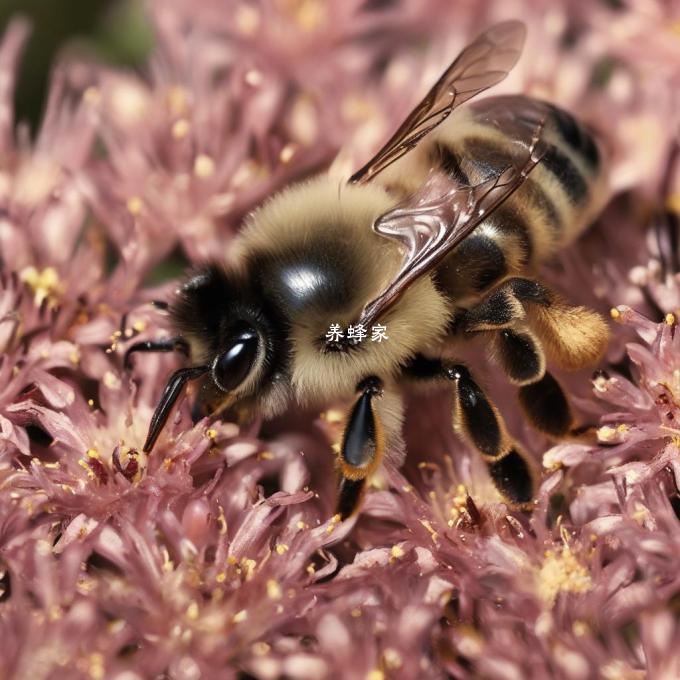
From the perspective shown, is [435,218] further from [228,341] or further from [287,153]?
[287,153]

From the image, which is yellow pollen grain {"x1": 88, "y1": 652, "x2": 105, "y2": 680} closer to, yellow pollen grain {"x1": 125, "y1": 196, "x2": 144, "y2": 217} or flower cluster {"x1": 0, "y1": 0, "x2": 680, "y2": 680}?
flower cluster {"x1": 0, "y1": 0, "x2": 680, "y2": 680}

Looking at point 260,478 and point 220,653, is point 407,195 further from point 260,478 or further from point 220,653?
point 220,653

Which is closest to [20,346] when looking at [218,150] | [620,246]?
[218,150]

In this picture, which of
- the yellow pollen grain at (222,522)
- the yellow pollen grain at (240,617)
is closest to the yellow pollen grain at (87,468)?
the yellow pollen grain at (222,522)

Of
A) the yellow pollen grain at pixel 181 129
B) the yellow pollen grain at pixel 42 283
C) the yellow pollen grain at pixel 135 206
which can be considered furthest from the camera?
the yellow pollen grain at pixel 181 129

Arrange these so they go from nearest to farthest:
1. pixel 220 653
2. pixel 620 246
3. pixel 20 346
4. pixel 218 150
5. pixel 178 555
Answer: pixel 220 653 → pixel 178 555 → pixel 20 346 → pixel 620 246 → pixel 218 150

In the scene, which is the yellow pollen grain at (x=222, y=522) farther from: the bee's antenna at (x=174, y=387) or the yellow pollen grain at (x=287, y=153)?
the yellow pollen grain at (x=287, y=153)

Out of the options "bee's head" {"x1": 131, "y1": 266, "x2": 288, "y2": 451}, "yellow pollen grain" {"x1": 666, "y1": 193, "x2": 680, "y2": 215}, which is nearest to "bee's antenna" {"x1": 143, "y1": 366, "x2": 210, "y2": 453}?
"bee's head" {"x1": 131, "y1": 266, "x2": 288, "y2": 451}
